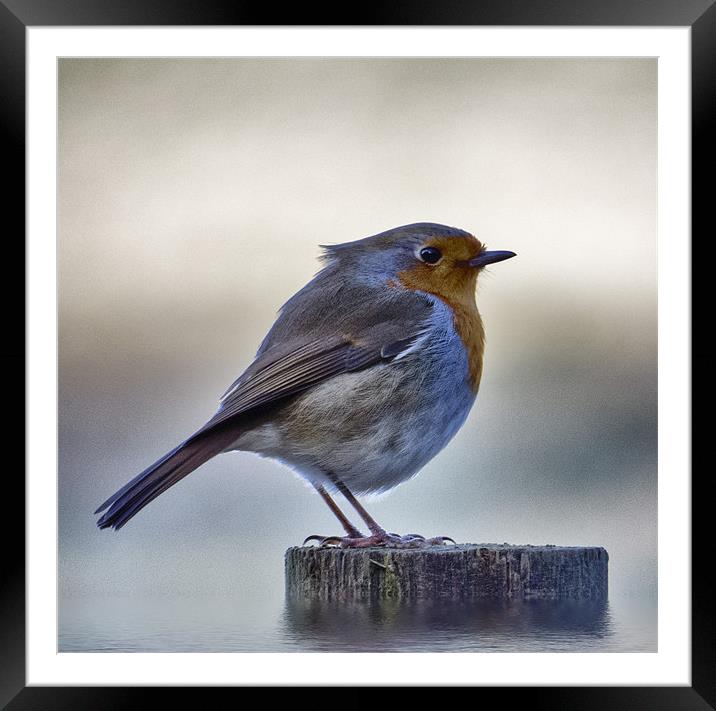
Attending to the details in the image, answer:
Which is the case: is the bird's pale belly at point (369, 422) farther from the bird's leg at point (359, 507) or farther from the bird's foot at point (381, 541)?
the bird's foot at point (381, 541)

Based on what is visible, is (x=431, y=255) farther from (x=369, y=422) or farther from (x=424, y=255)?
(x=369, y=422)

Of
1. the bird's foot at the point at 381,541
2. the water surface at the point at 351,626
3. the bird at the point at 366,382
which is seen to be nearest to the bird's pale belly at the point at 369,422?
the bird at the point at 366,382

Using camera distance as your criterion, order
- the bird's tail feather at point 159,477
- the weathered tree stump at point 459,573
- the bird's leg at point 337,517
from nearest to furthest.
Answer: the weathered tree stump at point 459,573
the bird's tail feather at point 159,477
the bird's leg at point 337,517

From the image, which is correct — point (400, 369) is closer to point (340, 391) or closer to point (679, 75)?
point (340, 391)

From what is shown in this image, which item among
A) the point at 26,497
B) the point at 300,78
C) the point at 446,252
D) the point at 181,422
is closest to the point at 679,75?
the point at 446,252

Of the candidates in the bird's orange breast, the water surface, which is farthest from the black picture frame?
the bird's orange breast
